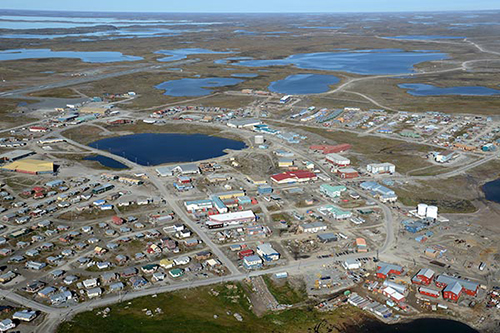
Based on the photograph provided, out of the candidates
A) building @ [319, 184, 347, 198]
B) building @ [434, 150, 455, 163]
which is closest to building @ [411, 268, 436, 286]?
building @ [319, 184, 347, 198]

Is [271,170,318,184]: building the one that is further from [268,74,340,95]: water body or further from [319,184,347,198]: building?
[268,74,340,95]: water body

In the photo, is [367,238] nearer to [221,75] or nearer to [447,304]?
[447,304]

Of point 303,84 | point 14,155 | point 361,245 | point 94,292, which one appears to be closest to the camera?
point 94,292

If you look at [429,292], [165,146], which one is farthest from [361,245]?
[165,146]

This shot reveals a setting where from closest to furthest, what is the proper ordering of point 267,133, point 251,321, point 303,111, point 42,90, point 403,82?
point 251,321 < point 267,133 < point 303,111 < point 42,90 < point 403,82

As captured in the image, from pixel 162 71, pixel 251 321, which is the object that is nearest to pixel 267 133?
pixel 251 321

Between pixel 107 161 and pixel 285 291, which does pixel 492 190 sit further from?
pixel 107 161
